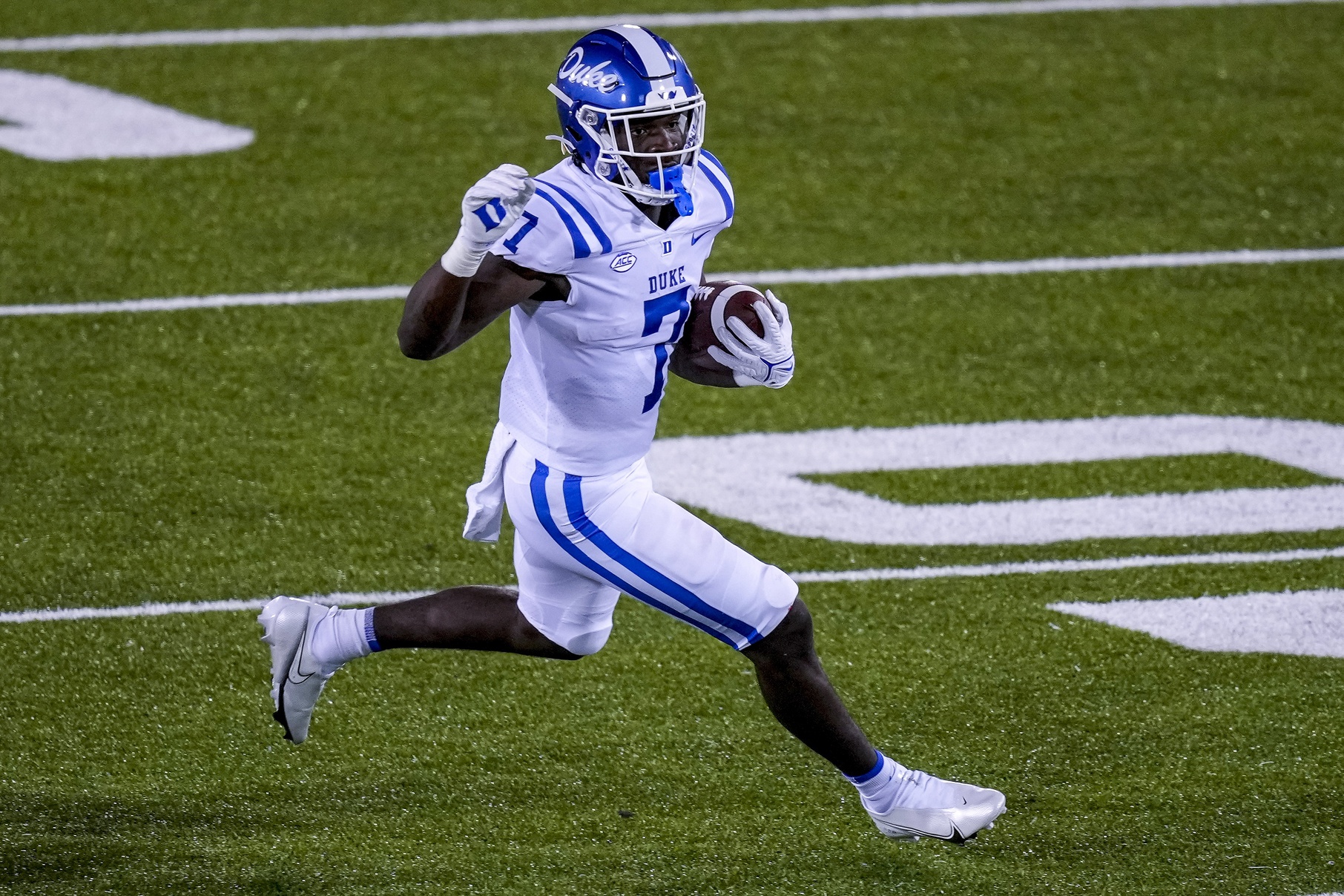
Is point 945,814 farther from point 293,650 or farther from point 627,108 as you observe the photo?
point 627,108

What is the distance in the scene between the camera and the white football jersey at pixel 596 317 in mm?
3035

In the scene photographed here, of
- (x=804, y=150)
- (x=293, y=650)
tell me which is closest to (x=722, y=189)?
(x=293, y=650)

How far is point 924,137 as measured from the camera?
6.91 m

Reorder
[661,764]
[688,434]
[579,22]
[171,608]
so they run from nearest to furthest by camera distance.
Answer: [661,764] → [171,608] → [688,434] → [579,22]

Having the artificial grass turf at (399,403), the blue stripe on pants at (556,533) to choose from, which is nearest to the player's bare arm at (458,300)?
the blue stripe on pants at (556,533)

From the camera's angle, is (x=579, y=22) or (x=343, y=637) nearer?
(x=343, y=637)

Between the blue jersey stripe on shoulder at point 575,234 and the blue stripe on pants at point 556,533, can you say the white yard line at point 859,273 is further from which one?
the blue jersey stripe on shoulder at point 575,234

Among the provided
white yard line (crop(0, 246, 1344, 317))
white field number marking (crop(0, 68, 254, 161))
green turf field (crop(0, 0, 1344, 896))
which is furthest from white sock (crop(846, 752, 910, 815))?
white field number marking (crop(0, 68, 254, 161))

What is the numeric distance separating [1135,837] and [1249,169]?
13.1ft

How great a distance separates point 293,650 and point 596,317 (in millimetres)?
1045

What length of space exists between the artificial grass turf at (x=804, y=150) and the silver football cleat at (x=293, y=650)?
8.30ft

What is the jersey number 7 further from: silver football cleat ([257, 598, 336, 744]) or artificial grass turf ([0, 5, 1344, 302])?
artificial grass turf ([0, 5, 1344, 302])

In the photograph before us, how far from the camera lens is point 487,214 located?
2.78 m

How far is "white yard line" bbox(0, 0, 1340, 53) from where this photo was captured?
24.5 ft
